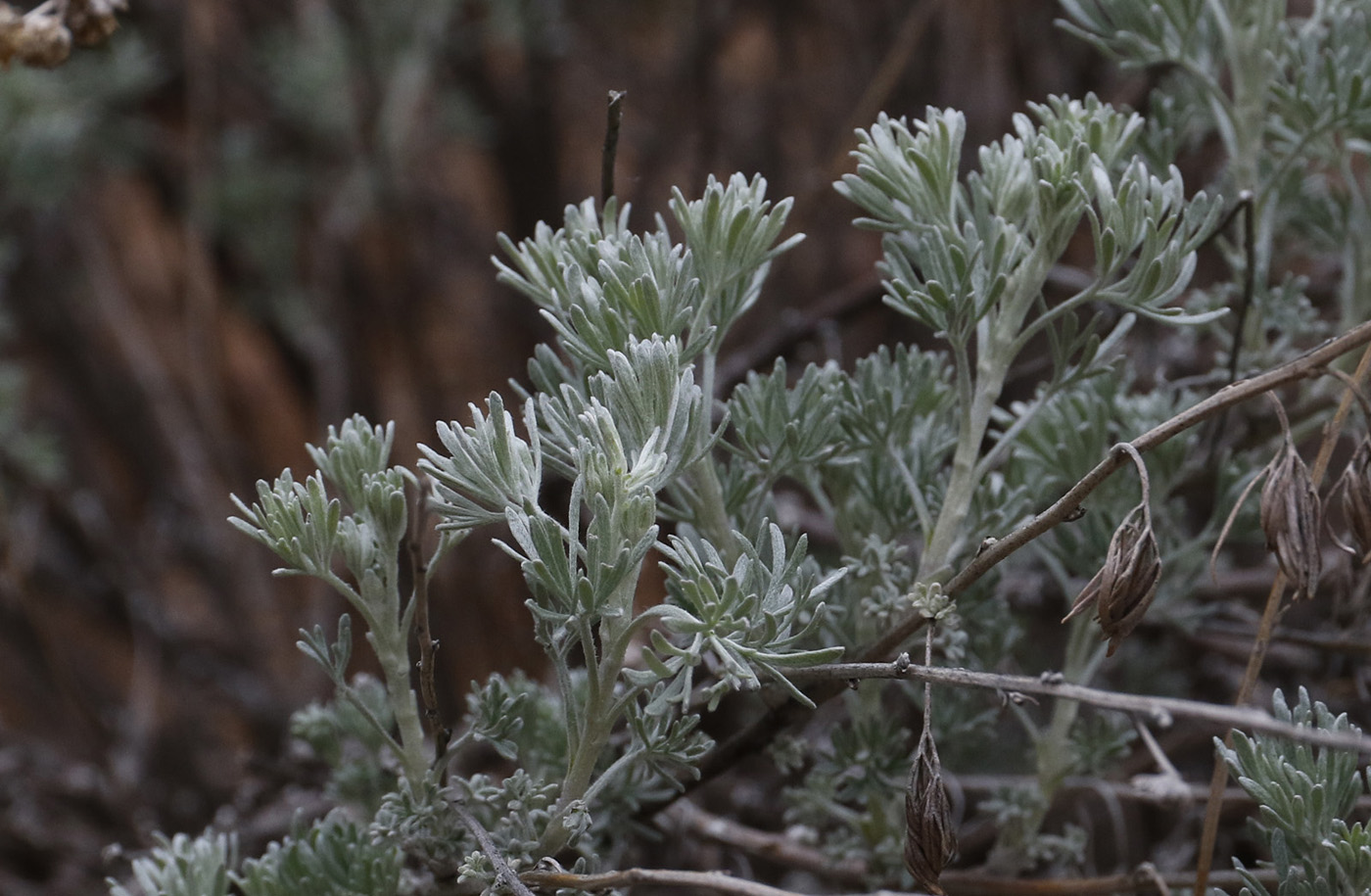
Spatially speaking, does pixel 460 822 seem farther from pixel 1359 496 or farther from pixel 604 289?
pixel 1359 496

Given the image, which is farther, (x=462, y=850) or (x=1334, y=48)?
(x=1334, y=48)

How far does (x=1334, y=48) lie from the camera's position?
80 cm

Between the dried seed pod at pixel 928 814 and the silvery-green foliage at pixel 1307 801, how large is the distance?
0.17 m

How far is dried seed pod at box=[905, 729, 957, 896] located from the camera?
0.56 metres

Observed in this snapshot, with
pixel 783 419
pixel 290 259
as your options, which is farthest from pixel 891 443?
pixel 290 259

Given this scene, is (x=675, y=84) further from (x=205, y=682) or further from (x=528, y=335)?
(x=205, y=682)

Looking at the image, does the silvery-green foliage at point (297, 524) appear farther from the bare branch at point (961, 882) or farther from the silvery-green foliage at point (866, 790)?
the silvery-green foliage at point (866, 790)

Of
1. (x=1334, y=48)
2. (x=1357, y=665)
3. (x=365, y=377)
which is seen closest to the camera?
(x=1334, y=48)

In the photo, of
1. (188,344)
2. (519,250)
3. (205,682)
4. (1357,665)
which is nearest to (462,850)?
(519,250)

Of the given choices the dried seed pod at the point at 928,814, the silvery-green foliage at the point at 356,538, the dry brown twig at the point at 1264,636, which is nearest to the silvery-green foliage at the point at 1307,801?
the dry brown twig at the point at 1264,636

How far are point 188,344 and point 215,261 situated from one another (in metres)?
0.22

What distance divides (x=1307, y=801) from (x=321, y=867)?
0.57 meters

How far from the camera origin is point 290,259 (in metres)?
2.42

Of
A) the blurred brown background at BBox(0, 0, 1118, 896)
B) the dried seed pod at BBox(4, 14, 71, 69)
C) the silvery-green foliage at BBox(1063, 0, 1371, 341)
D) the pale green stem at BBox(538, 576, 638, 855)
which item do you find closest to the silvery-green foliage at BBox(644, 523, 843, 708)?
the pale green stem at BBox(538, 576, 638, 855)
